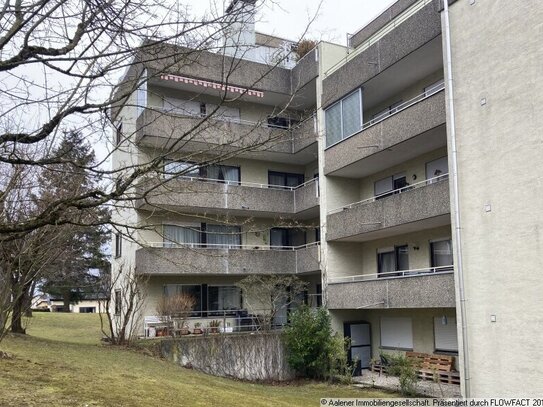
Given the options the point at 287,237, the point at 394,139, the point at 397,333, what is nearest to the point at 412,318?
the point at 397,333

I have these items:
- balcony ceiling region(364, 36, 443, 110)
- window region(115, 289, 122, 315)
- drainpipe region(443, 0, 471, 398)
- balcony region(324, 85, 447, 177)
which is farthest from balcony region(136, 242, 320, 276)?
drainpipe region(443, 0, 471, 398)

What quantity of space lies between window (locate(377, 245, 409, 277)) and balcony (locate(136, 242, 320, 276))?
302cm

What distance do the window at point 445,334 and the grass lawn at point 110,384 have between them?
3644mm

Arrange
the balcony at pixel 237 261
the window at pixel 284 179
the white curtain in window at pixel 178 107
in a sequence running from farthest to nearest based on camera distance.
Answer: the window at pixel 284 179 → the balcony at pixel 237 261 → the white curtain in window at pixel 178 107

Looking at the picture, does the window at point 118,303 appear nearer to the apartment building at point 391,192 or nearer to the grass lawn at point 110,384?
the grass lawn at point 110,384

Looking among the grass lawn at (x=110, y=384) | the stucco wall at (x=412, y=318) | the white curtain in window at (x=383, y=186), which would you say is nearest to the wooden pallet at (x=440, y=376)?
the stucco wall at (x=412, y=318)

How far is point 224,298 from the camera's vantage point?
29.2 meters

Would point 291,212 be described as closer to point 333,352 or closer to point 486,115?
point 333,352

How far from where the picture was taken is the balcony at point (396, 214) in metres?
19.0

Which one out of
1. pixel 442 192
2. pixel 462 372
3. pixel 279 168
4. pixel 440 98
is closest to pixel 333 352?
pixel 462 372

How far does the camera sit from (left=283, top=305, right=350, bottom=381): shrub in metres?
21.7

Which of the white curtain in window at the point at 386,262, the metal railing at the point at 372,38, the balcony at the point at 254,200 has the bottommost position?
the white curtain in window at the point at 386,262

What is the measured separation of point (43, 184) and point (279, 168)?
20.8 metres

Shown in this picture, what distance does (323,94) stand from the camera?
26.1 meters
